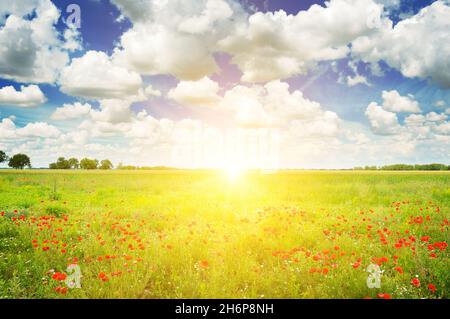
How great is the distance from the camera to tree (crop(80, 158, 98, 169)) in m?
129

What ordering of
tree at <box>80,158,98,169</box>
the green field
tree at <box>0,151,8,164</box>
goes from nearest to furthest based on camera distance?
1. the green field
2. tree at <box>0,151,8,164</box>
3. tree at <box>80,158,98,169</box>

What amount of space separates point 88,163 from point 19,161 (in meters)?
25.2

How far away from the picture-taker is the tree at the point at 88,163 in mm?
128750

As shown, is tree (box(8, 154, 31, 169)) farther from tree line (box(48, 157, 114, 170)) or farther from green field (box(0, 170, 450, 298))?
green field (box(0, 170, 450, 298))

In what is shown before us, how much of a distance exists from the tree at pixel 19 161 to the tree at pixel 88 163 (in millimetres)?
20625

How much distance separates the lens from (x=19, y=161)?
4318 inches

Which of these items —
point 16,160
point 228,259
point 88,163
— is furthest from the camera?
point 88,163

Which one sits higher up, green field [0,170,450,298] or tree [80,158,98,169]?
tree [80,158,98,169]

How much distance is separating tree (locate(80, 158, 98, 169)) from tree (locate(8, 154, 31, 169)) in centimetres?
2063

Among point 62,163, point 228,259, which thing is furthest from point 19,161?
point 228,259

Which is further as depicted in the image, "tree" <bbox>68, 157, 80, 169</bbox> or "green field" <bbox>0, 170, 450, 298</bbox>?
"tree" <bbox>68, 157, 80, 169</bbox>

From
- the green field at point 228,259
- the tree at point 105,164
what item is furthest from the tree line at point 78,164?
the green field at point 228,259

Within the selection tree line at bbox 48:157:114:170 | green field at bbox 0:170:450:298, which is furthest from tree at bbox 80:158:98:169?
green field at bbox 0:170:450:298

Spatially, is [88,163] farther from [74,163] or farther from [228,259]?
[228,259]
